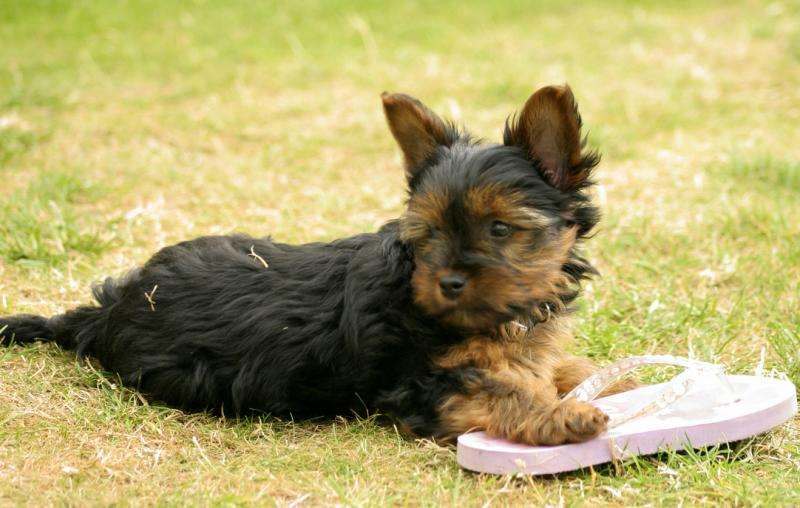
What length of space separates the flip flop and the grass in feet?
0.31

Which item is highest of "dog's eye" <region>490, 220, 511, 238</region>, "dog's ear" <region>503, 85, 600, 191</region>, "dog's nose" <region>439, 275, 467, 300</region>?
"dog's ear" <region>503, 85, 600, 191</region>

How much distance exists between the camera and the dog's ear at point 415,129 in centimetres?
450

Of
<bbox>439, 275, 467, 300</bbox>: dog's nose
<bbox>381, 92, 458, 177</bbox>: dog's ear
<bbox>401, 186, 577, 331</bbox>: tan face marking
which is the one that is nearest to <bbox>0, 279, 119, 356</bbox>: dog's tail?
<bbox>381, 92, 458, 177</bbox>: dog's ear

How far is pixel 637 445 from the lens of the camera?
393cm

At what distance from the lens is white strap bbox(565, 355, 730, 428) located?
4.21 metres

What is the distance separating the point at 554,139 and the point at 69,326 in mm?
2776

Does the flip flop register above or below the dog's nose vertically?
below

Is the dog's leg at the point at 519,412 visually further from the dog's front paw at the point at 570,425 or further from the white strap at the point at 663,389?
the white strap at the point at 663,389

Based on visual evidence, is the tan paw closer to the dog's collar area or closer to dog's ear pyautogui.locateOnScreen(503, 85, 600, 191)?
the dog's collar area

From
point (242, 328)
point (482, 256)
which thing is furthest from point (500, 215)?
point (242, 328)

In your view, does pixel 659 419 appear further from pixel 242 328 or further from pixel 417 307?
pixel 242 328

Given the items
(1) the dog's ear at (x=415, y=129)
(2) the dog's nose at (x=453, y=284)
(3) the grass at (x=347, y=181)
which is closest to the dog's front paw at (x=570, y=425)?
(3) the grass at (x=347, y=181)

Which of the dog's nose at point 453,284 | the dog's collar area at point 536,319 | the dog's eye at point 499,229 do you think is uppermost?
the dog's eye at point 499,229

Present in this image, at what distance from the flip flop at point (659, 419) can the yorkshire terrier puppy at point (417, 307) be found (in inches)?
4.1
